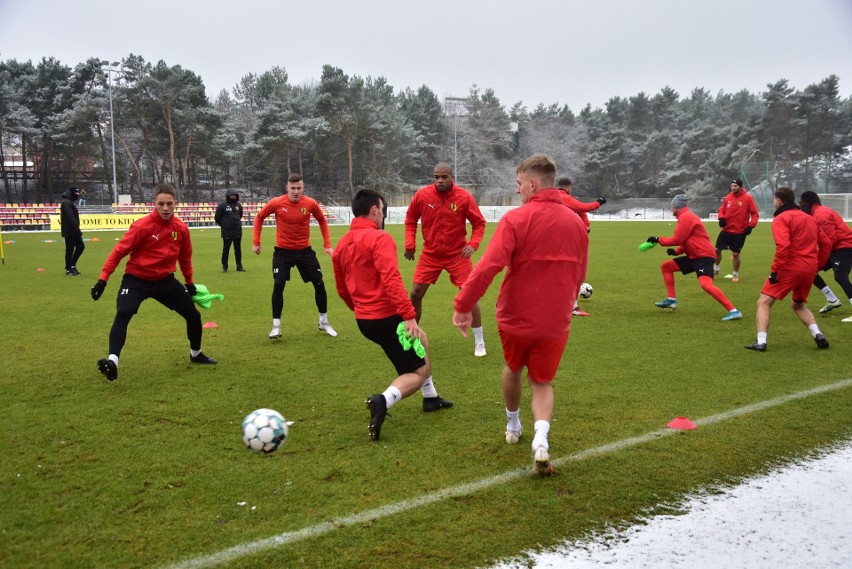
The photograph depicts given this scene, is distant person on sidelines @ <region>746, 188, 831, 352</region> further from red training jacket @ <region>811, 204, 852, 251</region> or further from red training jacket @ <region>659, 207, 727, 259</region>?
red training jacket @ <region>811, 204, 852, 251</region>

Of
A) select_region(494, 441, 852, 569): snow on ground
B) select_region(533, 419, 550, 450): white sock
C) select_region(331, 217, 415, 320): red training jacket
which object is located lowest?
select_region(494, 441, 852, 569): snow on ground

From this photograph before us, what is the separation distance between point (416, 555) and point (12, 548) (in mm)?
2133

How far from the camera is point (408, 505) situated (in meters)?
3.74

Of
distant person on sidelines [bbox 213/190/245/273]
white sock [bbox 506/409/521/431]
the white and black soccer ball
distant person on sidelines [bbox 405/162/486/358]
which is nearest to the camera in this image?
the white and black soccer ball

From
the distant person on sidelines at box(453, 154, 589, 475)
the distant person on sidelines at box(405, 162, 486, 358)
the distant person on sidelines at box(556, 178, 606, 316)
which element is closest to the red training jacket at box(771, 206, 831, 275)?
the distant person on sidelines at box(556, 178, 606, 316)

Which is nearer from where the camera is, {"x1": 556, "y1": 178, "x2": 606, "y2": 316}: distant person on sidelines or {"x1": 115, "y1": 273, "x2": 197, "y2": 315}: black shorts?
{"x1": 115, "y1": 273, "x2": 197, "y2": 315}: black shorts

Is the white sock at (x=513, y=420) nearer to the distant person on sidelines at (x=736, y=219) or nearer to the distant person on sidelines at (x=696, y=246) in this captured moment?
the distant person on sidelines at (x=696, y=246)

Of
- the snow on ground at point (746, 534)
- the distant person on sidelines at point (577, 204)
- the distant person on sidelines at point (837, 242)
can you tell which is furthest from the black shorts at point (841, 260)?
the snow on ground at point (746, 534)

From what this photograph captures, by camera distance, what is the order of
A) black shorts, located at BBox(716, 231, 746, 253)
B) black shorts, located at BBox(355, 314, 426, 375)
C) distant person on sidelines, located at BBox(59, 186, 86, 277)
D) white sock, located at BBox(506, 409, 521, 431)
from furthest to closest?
distant person on sidelines, located at BBox(59, 186, 86, 277)
black shorts, located at BBox(716, 231, 746, 253)
black shorts, located at BBox(355, 314, 426, 375)
white sock, located at BBox(506, 409, 521, 431)

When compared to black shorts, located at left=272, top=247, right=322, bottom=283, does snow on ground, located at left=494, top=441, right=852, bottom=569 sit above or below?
below

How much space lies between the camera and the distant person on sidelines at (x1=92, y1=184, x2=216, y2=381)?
255 inches

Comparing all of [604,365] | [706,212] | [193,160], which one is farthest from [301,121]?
[604,365]

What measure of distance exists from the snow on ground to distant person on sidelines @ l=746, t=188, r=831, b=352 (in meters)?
3.79

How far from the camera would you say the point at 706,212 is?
60969 mm
